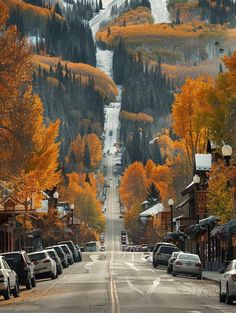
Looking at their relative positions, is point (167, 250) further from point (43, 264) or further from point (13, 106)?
point (13, 106)

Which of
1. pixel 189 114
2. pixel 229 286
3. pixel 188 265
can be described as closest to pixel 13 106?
pixel 229 286

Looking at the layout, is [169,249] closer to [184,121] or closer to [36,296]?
[184,121]

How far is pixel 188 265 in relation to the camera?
201 feet

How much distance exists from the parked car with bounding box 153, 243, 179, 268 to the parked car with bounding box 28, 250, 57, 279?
20.6m

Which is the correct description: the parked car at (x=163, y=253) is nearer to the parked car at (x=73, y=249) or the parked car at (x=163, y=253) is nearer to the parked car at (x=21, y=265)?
the parked car at (x=73, y=249)

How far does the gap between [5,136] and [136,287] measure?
29.6ft

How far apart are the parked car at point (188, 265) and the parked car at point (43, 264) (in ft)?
23.6

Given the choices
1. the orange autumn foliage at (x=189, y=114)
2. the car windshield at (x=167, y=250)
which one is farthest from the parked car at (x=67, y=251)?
the orange autumn foliage at (x=189, y=114)

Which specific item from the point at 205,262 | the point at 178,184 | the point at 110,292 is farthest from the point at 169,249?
the point at 178,184

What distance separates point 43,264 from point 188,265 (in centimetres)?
848

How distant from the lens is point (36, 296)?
42.0m

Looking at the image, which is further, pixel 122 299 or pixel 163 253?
pixel 163 253

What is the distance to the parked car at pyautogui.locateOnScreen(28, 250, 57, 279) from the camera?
190 feet

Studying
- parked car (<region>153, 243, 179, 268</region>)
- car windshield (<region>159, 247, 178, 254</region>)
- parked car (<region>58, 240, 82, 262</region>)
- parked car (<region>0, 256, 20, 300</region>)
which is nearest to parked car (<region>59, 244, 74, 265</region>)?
parked car (<region>58, 240, 82, 262</region>)
